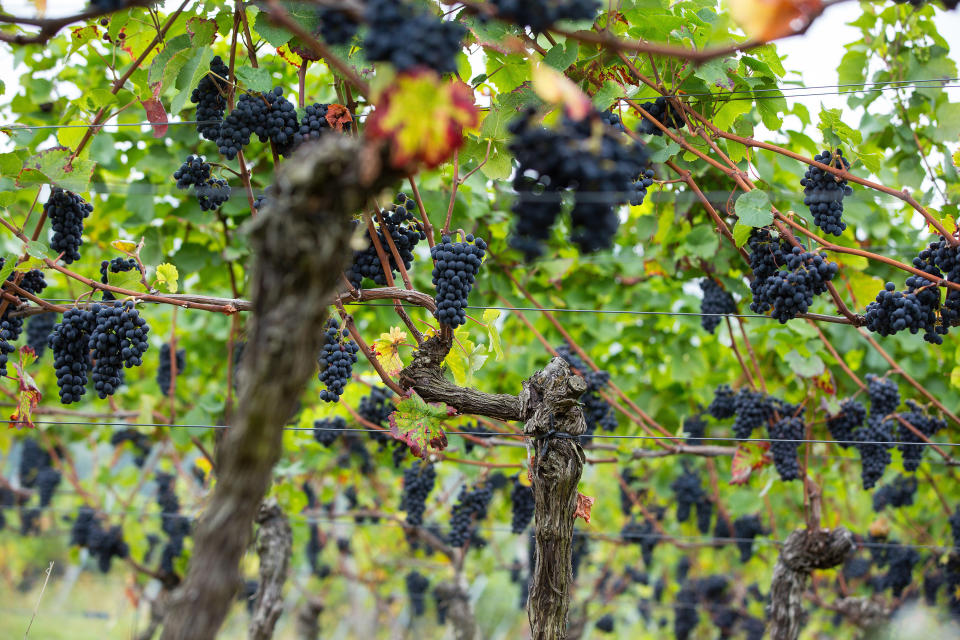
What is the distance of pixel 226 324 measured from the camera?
5.37 metres

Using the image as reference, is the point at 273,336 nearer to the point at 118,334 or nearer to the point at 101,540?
the point at 118,334

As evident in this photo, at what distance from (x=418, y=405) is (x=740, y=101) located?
1494mm

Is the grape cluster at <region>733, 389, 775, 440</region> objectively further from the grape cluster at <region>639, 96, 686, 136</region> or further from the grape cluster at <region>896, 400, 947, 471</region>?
the grape cluster at <region>639, 96, 686, 136</region>

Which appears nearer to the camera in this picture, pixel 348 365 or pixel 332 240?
pixel 332 240

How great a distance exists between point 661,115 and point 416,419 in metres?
1.33

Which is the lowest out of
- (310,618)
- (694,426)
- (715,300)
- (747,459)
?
(310,618)

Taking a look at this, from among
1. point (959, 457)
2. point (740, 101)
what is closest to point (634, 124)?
point (740, 101)

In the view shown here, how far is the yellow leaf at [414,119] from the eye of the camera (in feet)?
3.90

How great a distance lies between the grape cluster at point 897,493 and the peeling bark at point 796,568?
55.8 inches

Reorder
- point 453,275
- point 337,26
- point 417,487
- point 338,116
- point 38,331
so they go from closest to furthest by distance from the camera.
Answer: point 337,26
point 453,275
point 338,116
point 38,331
point 417,487

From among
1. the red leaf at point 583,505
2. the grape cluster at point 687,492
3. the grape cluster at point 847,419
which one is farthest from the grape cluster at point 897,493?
the red leaf at point 583,505

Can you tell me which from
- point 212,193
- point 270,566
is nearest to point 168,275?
point 212,193

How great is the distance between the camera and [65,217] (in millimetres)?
2789

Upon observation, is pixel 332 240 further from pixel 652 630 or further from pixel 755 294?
pixel 652 630
